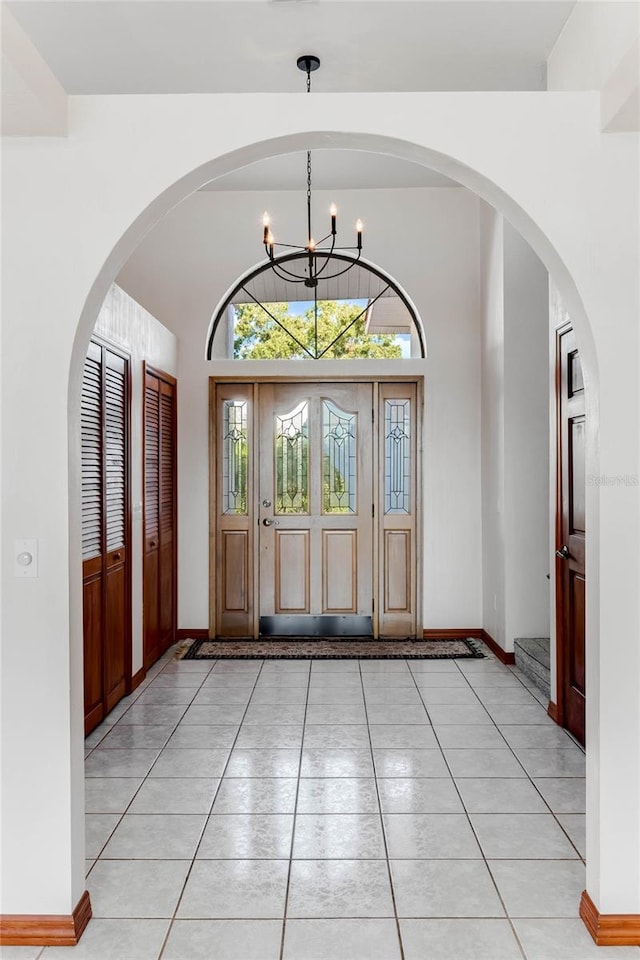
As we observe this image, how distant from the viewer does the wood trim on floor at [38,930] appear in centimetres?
202

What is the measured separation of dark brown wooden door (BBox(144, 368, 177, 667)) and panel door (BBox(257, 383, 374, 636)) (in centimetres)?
70

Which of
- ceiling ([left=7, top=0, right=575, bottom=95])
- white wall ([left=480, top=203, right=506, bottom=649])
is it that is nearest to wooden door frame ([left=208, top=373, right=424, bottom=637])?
white wall ([left=480, top=203, right=506, bottom=649])

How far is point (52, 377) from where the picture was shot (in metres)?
2.06

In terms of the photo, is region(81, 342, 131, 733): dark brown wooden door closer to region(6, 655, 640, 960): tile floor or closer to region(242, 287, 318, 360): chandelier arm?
region(6, 655, 640, 960): tile floor

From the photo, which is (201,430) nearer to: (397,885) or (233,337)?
(233,337)

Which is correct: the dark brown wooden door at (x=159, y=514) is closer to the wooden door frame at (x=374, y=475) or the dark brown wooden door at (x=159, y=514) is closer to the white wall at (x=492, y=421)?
the wooden door frame at (x=374, y=475)

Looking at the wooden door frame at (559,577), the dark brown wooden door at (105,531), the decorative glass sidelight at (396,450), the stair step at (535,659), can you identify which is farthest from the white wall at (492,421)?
the dark brown wooden door at (105,531)

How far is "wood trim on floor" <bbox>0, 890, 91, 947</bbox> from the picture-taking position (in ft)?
6.63

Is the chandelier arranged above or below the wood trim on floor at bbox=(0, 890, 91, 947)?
above

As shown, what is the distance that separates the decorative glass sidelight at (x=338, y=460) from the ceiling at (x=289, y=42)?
2448 millimetres

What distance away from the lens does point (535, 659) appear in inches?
174

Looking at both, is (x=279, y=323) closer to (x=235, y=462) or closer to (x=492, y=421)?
(x=235, y=462)

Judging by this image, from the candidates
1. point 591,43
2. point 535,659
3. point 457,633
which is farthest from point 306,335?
point 591,43

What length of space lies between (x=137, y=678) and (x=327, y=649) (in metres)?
1.49
